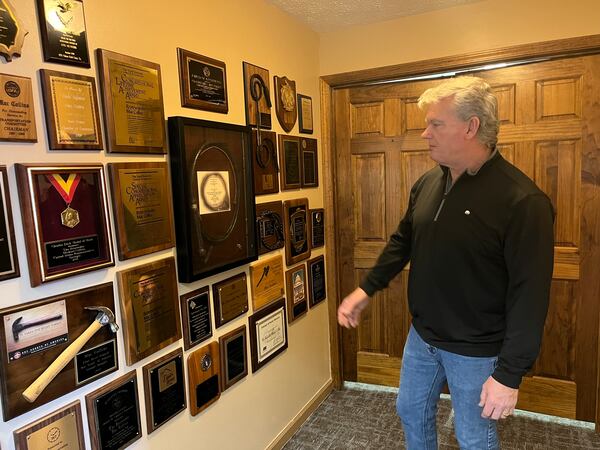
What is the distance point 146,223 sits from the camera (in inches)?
Answer: 59.0

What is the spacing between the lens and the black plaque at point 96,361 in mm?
1308

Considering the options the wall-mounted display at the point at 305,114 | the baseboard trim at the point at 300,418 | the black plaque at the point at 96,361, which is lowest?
the baseboard trim at the point at 300,418

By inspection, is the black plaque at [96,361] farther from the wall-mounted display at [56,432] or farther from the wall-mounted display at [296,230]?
the wall-mounted display at [296,230]

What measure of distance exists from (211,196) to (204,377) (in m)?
0.69

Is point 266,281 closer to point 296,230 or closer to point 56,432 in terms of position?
point 296,230

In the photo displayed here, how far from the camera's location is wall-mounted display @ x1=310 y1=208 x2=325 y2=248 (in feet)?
8.58

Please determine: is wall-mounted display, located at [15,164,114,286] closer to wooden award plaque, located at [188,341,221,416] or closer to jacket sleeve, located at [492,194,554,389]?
wooden award plaque, located at [188,341,221,416]

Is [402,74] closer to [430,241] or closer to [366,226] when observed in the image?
[366,226]

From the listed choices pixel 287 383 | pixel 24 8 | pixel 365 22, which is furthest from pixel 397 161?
pixel 24 8

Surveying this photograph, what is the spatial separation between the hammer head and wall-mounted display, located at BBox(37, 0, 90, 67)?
0.69 m

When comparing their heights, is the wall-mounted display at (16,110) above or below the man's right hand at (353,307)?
above

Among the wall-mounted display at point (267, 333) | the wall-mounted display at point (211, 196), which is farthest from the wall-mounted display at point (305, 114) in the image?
the wall-mounted display at point (267, 333)

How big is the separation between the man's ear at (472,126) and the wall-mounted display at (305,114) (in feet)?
3.96

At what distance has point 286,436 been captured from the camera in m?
2.38
